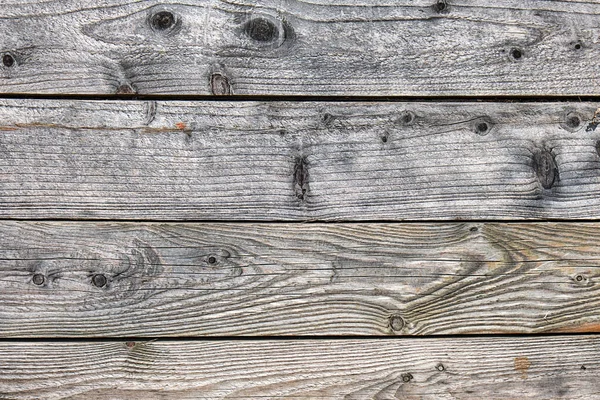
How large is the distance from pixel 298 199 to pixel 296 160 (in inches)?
3.2

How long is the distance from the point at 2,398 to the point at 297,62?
95cm

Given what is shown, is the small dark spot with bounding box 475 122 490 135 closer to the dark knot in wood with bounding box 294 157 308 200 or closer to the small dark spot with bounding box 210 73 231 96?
the dark knot in wood with bounding box 294 157 308 200

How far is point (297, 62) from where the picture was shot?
1.14 meters

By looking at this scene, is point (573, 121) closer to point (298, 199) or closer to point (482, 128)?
point (482, 128)

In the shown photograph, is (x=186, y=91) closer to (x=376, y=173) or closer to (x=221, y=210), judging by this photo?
(x=221, y=210)

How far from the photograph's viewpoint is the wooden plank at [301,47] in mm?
1121

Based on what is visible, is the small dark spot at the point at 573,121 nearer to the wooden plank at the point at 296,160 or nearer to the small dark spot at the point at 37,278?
the wooden plank at the point at 296,160

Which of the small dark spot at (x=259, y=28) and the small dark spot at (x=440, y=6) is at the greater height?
the small dark spot at (x=440, y=6)

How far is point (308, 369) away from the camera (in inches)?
47.6

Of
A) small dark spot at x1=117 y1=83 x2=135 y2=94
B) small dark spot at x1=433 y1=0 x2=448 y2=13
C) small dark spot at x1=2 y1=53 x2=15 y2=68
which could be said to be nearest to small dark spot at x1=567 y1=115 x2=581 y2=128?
small dark spot at x1=433 y1=0 x2=448 y2=13

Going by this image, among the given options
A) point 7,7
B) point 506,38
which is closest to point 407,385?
point 506,38

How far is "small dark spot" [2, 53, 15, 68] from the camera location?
1116 millimetres

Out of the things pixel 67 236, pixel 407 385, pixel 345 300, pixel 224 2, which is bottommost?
pixel 407 385

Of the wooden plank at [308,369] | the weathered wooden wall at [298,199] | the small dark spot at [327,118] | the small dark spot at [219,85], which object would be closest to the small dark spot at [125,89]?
the weathered wooden wall at [298,199]
